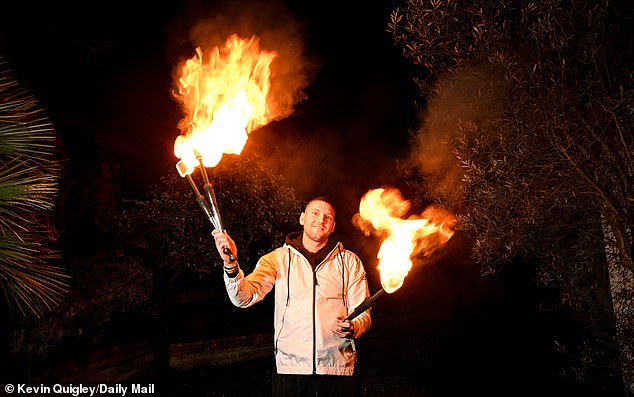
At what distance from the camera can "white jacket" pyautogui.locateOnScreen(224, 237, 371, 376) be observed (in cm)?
393

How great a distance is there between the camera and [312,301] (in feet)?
13.4

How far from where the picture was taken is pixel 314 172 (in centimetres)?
1547

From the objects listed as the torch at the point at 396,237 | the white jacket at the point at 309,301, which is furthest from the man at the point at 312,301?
the torch at the point at 396,237

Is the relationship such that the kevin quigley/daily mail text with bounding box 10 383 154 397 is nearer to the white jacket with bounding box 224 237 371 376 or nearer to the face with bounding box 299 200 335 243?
the white jacket with bounding box 224 237 371 376

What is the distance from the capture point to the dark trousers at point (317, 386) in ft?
12.8

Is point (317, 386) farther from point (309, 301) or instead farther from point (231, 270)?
point (231, 270)

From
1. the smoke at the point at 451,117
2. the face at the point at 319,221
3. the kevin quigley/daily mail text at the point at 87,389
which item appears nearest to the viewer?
the face at the point at 319,221

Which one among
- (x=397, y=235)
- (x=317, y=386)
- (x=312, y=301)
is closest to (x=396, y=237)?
(x=397, y=235)

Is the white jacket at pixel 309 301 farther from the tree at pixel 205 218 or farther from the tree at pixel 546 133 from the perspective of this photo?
the tree at pixel 205 218

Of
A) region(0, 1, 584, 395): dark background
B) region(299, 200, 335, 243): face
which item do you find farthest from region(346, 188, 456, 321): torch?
region(0, 1, 584, 395): dark background

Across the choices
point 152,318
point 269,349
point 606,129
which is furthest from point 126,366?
point 606,129

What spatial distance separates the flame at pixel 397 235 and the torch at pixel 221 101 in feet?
5.72

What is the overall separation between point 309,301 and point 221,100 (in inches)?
96.8

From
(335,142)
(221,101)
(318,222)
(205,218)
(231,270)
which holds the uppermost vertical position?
(335,142)
